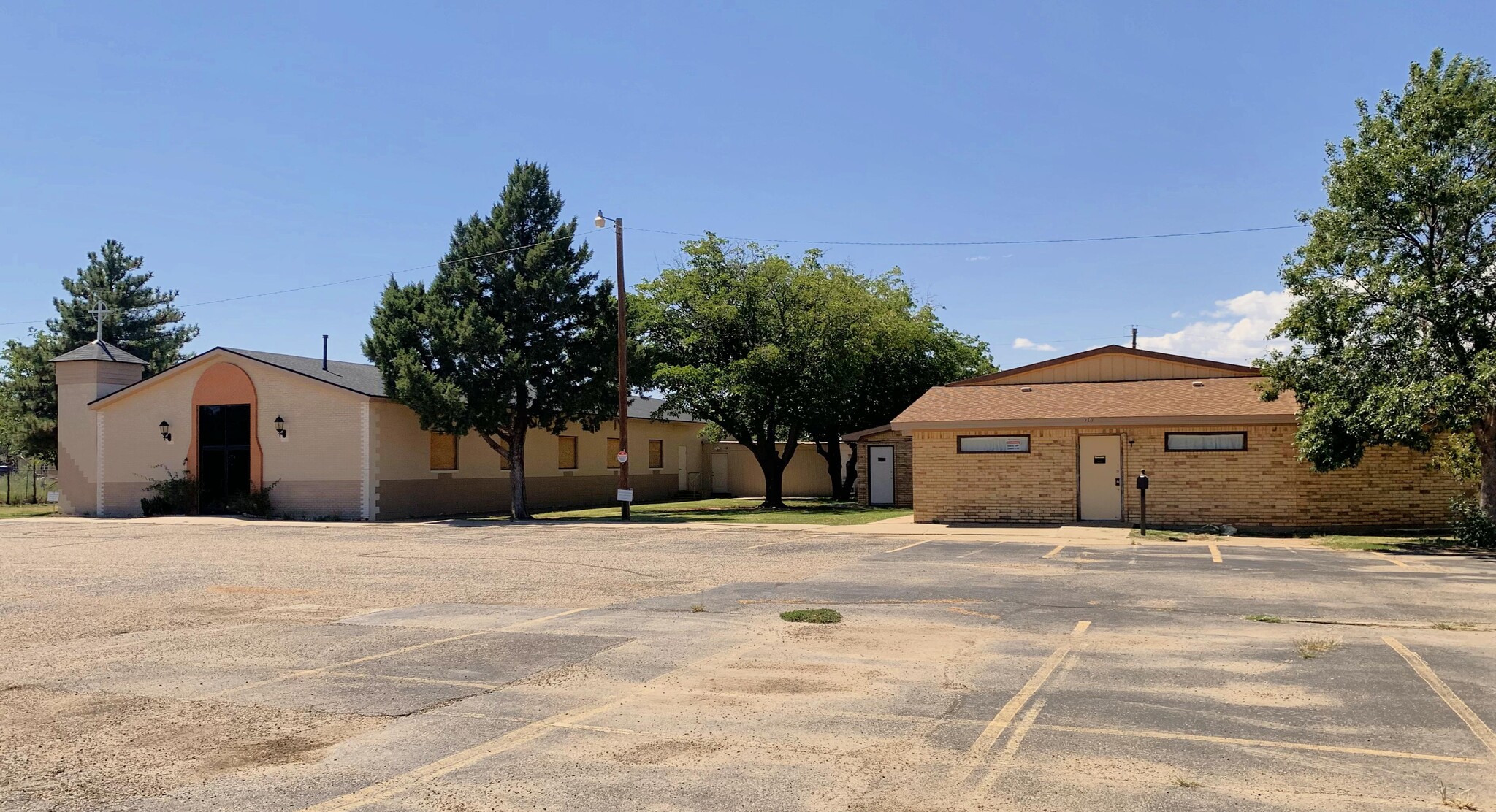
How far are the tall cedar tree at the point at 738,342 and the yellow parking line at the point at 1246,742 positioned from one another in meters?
25.5

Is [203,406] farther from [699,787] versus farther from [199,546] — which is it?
[699,787]

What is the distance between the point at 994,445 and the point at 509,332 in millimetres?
13673

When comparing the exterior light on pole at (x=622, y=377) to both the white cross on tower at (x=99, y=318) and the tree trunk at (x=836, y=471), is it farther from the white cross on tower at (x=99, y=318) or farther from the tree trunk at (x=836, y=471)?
the white cross on tower at (x=99, y=318)

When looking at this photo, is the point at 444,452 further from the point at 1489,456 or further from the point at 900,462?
the point at 1489,456

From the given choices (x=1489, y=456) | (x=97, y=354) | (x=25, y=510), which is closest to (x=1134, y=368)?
(x=1489, y=456)

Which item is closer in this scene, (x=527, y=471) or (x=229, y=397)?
(x=229, y=397)

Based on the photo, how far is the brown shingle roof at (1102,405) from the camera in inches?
908

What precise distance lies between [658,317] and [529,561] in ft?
57.5

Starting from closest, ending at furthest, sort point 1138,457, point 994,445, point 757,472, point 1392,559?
point 1392,559 → point 1138,457 → point 994,445 → point 757,472

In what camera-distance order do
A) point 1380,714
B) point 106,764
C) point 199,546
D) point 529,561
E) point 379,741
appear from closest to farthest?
1. point 106,764
2. point 379,741
3. point 1380,714
4. point 529,561
5. point 199,546

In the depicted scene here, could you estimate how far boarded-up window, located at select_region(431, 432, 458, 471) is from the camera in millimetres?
32312

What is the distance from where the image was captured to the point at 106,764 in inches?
241

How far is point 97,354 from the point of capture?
34.8 metres

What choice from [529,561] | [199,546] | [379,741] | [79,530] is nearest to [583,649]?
[379,741]
